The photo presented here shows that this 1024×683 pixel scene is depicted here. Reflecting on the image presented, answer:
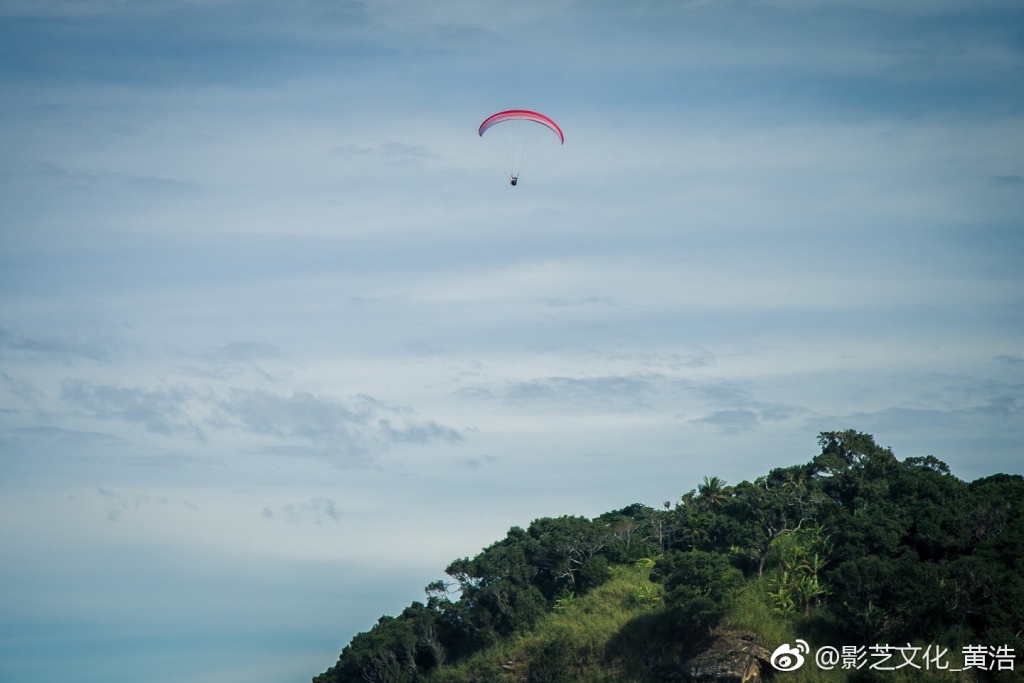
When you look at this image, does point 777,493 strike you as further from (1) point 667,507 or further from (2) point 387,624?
(2) point 387,624

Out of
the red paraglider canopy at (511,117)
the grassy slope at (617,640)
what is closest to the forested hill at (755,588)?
the grassy slope at (617,640)

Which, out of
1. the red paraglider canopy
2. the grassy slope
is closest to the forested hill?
the grassy slope

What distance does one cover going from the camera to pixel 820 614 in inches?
2820

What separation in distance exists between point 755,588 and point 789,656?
7.26 meters

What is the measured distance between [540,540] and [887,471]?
27.7 m

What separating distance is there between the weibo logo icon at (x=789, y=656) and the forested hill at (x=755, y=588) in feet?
0.63

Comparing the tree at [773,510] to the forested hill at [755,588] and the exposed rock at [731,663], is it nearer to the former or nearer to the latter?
the forested hill at [755,588]

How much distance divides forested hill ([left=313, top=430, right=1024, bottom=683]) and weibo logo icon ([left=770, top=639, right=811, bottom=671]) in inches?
7.6

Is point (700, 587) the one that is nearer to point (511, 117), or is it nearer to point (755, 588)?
point (755, 588)

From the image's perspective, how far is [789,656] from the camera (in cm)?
6912

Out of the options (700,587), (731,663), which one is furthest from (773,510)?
(731,663)

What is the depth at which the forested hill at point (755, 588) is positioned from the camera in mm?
66938

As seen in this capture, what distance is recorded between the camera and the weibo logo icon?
68.7 m

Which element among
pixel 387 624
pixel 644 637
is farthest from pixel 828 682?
pixel 387 624
